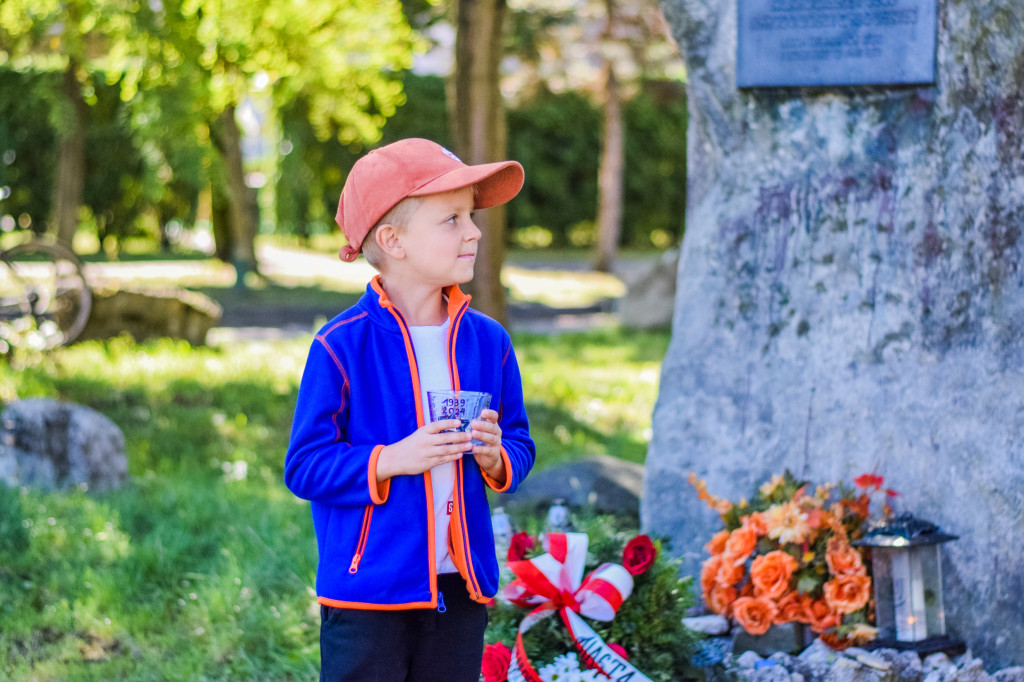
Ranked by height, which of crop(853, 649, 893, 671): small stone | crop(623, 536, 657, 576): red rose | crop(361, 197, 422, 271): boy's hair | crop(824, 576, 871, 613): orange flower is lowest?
crop(853, 649, 893, 671): small stone

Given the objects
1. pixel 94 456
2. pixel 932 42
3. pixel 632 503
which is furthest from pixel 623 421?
pixel 932 42

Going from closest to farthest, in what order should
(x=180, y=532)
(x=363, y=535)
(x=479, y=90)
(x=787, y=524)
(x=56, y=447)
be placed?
(x=363, y=535), (x=787, y=524), (x=180, y=532), (x=56, y=447), (x=479, y=90)

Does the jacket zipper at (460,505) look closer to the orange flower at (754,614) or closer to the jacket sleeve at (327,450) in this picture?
the jacket sleeve at (327,450)

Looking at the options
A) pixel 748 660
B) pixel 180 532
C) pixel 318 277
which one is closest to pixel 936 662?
pixel 748 660

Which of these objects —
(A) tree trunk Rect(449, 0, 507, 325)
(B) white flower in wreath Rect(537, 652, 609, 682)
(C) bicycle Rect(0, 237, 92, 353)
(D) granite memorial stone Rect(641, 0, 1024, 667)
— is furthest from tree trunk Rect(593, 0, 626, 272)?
(B) white flower in wreath Rect(537, 652, 609, 682)

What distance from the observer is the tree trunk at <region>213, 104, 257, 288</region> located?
1255cm

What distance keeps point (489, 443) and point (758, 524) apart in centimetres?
152

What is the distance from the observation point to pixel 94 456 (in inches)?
191

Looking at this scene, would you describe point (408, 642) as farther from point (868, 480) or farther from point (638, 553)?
point (868, 480)

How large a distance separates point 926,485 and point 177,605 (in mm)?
2601

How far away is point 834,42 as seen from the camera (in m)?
3.41

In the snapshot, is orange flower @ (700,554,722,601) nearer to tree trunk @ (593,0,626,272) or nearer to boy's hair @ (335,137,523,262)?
boy's hair @ (335,137,523,262)

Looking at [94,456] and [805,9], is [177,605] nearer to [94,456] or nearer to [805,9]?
[94,456]

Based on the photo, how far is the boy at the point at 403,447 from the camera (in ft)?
6.26
